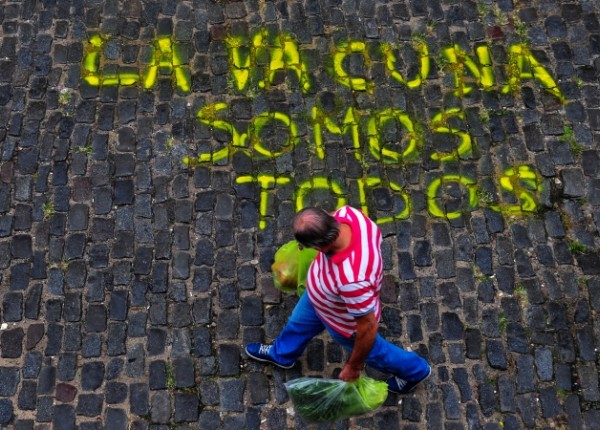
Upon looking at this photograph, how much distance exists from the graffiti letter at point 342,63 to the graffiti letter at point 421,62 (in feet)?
0.57

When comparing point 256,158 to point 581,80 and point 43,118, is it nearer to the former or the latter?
point 43,118

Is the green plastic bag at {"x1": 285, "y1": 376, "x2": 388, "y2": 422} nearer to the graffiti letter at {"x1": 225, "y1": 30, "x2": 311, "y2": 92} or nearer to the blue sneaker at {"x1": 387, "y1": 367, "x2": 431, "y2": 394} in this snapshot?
the blue sneaker at {"x1": 387, "y1": 367, "x2": 431, "y2": 394}

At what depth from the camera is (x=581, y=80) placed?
7.09 m

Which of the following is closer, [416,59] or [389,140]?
[389,140]

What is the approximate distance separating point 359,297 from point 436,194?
2.30 meters

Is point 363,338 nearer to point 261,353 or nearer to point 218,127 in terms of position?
point 261,353

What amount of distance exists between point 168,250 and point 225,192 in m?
0.66

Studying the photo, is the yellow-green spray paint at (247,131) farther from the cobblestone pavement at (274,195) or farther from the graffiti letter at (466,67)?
the graffiti letter at (466,67)

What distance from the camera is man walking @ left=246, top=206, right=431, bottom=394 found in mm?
4371

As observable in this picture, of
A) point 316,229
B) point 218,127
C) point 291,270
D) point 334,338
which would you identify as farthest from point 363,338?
point 218,127

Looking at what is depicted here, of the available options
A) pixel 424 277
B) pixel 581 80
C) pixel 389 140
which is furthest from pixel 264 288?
pixel 581 80

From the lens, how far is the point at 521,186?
654cm

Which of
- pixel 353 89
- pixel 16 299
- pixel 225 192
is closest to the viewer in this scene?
pixel 16 299

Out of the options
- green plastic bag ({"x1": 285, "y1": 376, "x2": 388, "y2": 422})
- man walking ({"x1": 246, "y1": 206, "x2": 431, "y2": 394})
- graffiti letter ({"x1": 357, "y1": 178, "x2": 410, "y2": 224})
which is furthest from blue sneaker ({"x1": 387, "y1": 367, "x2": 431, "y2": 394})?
graffiti letter ({"x1": 357, "y1": 178, "x2": 410, "y2": 224})
